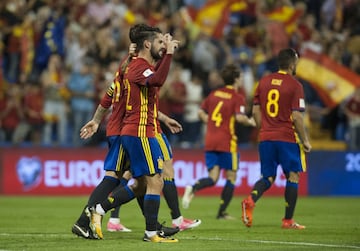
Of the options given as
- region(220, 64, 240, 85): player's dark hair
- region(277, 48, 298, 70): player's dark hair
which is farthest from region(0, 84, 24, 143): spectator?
region(277, 48, 298, 70): player's dark hair

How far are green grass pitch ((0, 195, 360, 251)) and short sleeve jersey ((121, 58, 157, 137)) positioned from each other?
130 cm

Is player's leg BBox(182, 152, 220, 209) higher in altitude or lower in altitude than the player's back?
lower

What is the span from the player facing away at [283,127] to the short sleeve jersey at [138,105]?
9.90 ft

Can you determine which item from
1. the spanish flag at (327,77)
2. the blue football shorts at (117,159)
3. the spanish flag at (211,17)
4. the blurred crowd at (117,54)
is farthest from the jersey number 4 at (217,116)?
the spanish flag at (211,17)

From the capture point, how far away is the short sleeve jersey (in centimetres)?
1137

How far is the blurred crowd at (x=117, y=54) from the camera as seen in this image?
22.0 meters

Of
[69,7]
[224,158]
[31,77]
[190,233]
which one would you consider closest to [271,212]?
[224,158]

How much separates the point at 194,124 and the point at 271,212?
546 centimetres

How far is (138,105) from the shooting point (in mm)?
11430

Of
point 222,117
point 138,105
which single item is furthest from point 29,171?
point 138,105

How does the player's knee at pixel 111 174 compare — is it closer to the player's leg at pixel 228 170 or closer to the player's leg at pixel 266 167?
the player's leg at pixel 266 167

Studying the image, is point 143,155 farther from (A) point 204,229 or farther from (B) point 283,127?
(B) point 283,127

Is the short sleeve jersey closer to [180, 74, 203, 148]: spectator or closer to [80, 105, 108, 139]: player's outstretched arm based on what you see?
[80, 105, 108, 139]: player's outstretched arm

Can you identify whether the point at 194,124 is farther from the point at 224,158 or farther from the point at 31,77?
the point at 224,158
